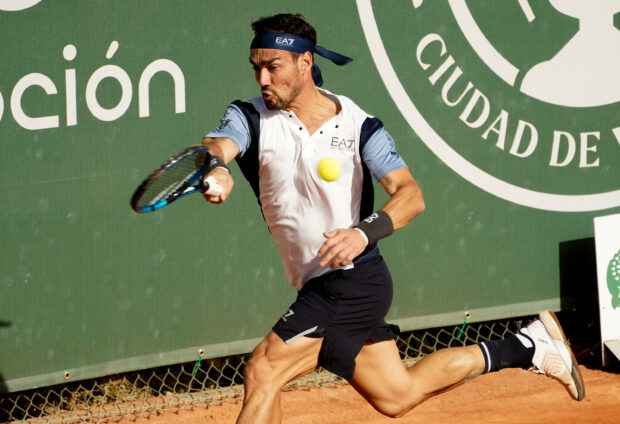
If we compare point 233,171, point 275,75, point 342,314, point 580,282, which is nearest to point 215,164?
point 275,75

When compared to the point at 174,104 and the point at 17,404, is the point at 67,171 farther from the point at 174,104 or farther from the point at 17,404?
the point at 17,404

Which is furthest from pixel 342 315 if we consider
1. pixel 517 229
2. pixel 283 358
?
pixel 517 229

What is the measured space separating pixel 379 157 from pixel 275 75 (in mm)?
499

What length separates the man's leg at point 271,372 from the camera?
132 inches

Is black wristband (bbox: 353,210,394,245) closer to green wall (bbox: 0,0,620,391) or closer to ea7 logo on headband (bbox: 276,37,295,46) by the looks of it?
ea7 logo on headband (bbox: 276,37,295,46)

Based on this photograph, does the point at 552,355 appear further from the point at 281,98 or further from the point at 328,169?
the point at 281,98

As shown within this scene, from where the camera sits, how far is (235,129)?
11.7ft

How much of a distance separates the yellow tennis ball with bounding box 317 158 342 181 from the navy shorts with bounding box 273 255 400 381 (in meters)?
0.36

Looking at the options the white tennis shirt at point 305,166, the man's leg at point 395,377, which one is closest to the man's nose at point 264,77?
the white tennis shirt at point 305,166

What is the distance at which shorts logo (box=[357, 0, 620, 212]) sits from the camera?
5.27 meters

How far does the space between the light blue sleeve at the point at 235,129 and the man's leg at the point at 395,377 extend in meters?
0.92

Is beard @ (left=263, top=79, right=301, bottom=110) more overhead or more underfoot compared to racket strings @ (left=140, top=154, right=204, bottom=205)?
more overhead

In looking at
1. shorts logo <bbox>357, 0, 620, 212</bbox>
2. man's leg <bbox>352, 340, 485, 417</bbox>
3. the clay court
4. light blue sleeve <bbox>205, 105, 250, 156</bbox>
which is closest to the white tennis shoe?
man's leg <bbox>352, 340, 485, 417</bbox>

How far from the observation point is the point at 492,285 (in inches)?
220
